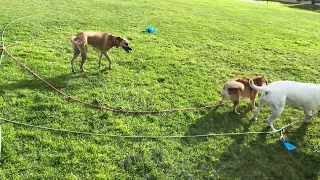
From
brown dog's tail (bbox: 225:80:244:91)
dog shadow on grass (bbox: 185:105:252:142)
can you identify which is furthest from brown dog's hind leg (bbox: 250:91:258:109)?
brown dog's tail (bbox: 225:80:244:91)

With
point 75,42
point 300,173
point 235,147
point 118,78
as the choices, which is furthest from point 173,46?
point 300,173

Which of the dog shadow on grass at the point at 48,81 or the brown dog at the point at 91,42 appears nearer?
the dog shadow on grass at the point at 48,81

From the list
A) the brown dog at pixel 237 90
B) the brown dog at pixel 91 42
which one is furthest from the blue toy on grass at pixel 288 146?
the brown dog at pixel 91 42

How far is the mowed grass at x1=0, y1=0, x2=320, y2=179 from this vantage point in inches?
175

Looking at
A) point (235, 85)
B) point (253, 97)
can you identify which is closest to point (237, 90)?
point (235, 85)

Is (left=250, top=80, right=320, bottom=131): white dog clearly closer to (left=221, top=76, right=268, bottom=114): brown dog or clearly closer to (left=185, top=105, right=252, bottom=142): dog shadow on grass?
(left=221, top=76, right=268, bottom=114): brown dog

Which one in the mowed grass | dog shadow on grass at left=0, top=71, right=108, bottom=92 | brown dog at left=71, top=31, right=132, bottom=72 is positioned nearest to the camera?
the mowed grass

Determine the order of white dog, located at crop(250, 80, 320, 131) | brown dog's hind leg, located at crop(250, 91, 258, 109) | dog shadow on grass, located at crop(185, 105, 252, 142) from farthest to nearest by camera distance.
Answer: brown dog's hind leg, located at crop(250, 91, 258, 109), dog shadow on grass, located at crop(185, 105, 252, 142), white dog, located at crop(250, 80, 320, 131)

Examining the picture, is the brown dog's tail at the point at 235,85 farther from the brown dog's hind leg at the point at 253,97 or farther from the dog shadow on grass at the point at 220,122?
the dog shadow on grass at the point at 220,122

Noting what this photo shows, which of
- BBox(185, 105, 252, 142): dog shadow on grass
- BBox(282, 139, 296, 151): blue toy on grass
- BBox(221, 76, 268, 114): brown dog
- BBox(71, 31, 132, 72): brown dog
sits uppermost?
BBox(71, 31, 132, 72): brown dog

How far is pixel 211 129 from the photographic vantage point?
5387 mm

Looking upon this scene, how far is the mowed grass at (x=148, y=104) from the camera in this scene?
4449mm

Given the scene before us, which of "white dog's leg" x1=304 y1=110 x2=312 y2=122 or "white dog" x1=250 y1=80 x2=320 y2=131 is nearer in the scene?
"white dog" x1=250 y1=80 x2=320 y2=131

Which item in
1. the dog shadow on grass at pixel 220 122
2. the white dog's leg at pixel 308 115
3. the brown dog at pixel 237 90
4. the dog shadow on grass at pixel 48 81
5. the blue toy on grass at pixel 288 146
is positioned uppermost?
the brown dog at pixel 237 90
